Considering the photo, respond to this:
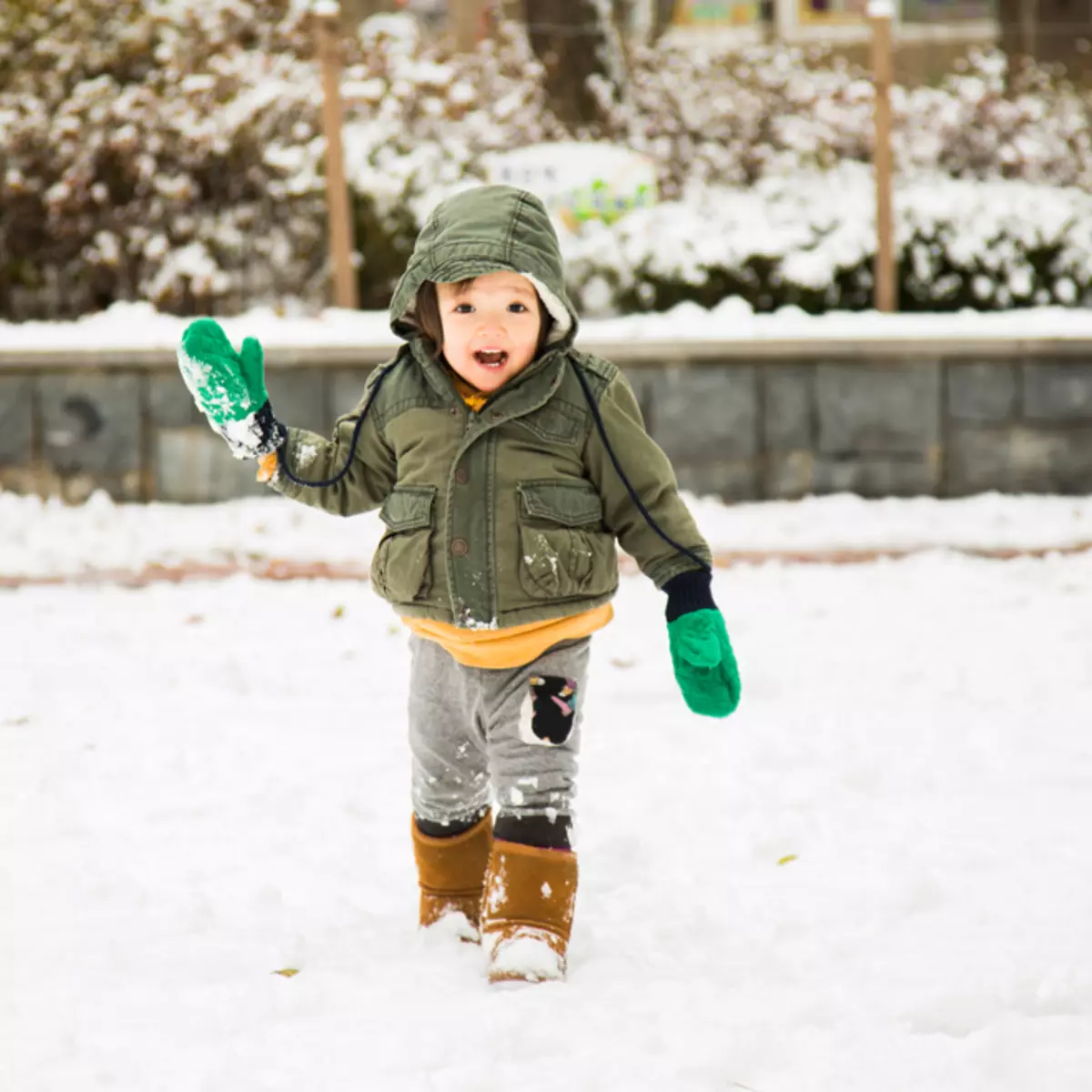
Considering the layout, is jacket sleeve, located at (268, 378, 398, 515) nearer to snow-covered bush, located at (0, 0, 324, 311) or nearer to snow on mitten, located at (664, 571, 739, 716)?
snow on mitten, located at (664, 571, 739, 716)

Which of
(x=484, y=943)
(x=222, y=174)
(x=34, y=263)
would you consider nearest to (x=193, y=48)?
(x=222, y=174)

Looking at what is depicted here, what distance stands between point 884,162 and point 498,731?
5.49 m

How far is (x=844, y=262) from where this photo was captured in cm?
773

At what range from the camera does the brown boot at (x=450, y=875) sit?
292 centimetres

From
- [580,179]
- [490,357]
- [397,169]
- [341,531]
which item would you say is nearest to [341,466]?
[490,357]

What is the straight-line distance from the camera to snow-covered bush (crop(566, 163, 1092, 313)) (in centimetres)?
775

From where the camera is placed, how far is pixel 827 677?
4.61 meters

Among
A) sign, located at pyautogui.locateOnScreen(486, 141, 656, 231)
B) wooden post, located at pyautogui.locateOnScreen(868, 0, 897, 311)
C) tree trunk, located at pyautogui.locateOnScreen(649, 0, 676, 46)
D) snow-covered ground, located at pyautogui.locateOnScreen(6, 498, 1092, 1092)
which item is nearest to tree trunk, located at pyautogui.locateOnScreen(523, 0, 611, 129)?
sign, located at pyautogui.locateOnScreen(486, 141, 656, 231)

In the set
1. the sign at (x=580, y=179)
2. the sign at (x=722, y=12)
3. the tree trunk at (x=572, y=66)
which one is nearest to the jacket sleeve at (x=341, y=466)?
the sign at (x=580, y=179)

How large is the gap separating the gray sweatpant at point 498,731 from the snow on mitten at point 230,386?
1.51ft

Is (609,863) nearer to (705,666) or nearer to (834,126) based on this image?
(705,666)

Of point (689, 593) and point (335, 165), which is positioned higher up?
point (335, 165)

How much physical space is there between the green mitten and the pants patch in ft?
0.68

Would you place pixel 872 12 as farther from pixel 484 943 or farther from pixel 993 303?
pixel 484 943
